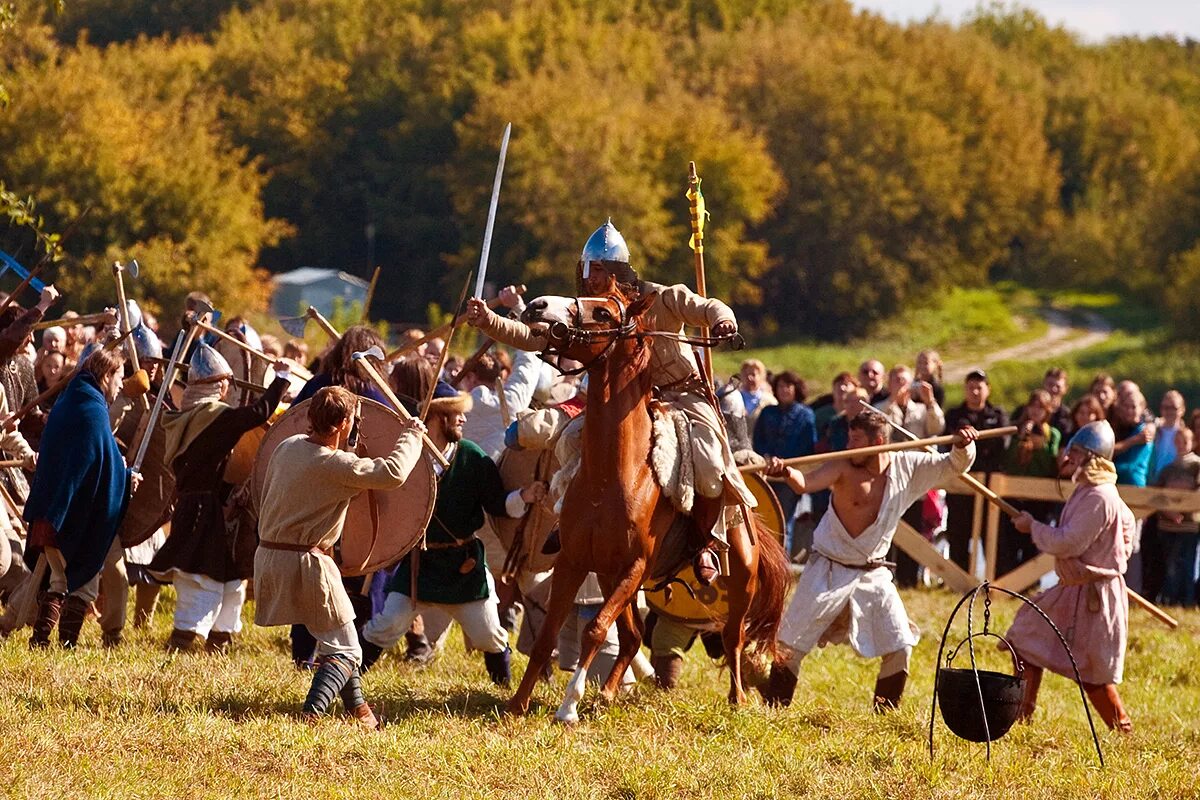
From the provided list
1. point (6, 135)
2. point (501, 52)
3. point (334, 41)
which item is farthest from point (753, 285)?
point (6, 135)

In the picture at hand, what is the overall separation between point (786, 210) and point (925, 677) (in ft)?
160

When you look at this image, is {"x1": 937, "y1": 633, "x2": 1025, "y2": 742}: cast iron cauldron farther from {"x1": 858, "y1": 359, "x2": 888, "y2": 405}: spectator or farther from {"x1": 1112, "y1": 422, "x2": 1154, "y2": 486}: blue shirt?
{"x1": 1112, "y1": 422, "x2": 1154, "y2": 486}: blue shirt

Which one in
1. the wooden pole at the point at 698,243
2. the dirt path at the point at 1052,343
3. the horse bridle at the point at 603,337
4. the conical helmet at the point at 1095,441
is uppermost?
the wooden pole at the point at 698,243

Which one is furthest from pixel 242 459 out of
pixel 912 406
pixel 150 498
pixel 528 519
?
pixel 912 406

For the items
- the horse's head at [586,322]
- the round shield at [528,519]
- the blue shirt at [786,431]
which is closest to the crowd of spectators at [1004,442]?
the blue shirt at [786,431]

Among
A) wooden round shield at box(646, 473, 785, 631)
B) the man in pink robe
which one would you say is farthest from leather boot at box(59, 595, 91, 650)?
the man in pink robe

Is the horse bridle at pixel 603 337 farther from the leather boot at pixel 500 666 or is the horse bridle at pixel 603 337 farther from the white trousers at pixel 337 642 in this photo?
the leather boot at pixel 500 666

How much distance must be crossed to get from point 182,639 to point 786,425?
238 inches

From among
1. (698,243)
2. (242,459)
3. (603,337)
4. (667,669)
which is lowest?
(667,669)

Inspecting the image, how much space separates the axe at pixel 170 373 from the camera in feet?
33.4

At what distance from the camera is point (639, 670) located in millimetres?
10156

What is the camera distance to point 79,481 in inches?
383

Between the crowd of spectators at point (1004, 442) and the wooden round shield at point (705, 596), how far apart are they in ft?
13.4

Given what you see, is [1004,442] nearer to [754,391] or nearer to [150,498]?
[754,391]
